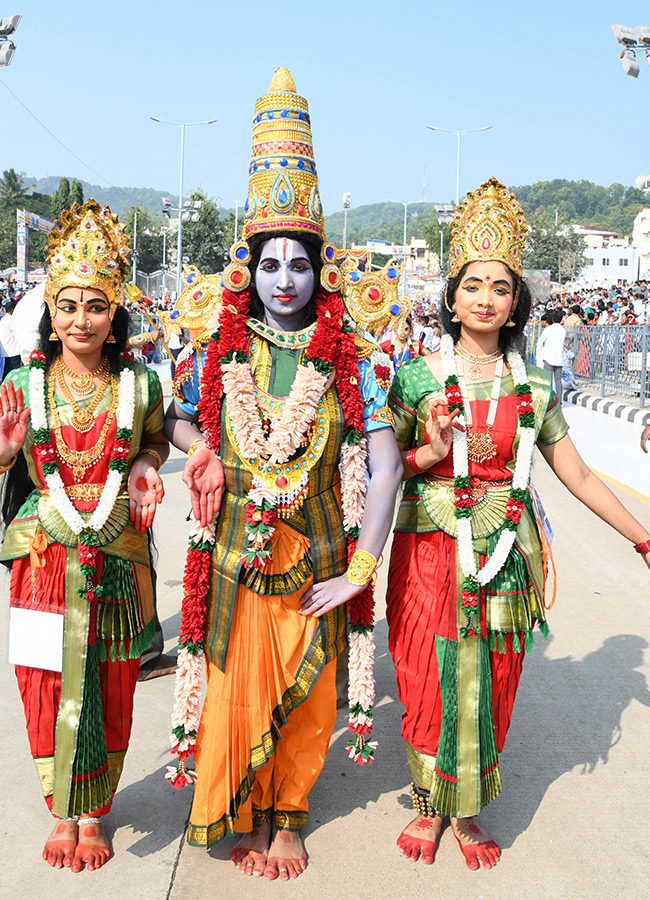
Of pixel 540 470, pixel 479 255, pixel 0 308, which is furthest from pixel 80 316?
pixel 0 308

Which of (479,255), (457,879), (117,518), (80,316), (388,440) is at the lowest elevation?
(457,879)

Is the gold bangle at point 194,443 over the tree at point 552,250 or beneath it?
beneath

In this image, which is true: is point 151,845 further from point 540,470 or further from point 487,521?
point 540,470

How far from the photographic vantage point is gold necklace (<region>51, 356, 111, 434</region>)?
2919 millimetres

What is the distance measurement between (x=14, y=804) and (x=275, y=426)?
175cm

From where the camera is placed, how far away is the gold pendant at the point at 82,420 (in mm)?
2916

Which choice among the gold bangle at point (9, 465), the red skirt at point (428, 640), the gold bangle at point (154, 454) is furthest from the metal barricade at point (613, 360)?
the gold bangle at point (9, 465)

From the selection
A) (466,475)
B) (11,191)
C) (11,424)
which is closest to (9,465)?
(11,424)

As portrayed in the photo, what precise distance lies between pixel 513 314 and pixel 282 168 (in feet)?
3.06

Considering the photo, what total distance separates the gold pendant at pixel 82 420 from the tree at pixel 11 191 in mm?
74585

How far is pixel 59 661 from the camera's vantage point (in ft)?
9.41

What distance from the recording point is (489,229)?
9.81 feet

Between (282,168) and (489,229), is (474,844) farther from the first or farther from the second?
(282,168)

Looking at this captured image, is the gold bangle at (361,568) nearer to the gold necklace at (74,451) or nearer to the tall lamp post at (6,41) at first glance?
the gold necklace at (74,451)
